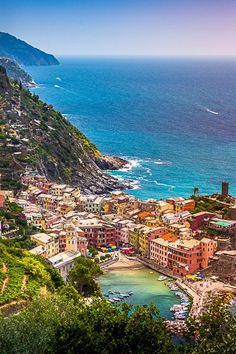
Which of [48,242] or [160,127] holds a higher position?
[160,127]

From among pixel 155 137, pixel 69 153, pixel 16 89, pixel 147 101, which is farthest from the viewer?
pixel 147 101

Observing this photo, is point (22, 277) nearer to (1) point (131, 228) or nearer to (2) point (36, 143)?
(1) point (131, 228)

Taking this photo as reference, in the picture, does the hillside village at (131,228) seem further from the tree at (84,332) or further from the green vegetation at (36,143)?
the tree at (84,332)

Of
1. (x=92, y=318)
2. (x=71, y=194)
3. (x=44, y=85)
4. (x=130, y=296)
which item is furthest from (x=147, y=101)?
(x=92, y=318)

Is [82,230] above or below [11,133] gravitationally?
below

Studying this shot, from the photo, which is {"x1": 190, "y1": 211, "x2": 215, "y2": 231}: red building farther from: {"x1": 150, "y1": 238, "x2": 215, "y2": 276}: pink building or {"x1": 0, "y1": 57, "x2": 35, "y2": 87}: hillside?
{"x1": 0, "y1": 57, "x2": 35, "y2": 87}: hillside

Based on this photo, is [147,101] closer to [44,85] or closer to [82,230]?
[44,85]

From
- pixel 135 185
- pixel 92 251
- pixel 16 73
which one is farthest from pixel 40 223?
pixel 16 73
